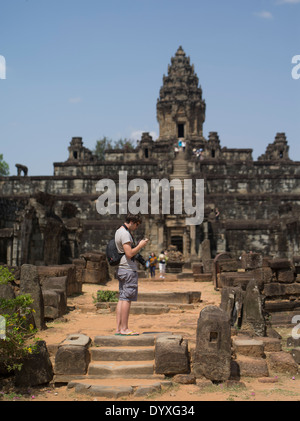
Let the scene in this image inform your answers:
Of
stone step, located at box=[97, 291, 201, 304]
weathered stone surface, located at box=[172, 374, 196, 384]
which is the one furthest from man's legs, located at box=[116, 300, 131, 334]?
stone step, located at box=[97, 291, 201, 304]

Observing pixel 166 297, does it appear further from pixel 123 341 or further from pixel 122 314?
pixel 123 341

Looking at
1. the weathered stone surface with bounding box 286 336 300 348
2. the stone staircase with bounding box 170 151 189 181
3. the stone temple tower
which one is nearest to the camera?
the weathered stone surface with bounding box 286 336 300 348

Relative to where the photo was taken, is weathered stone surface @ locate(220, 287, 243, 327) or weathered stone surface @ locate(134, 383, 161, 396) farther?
weathered stone surface @ locate(220, 287, 243, 327)

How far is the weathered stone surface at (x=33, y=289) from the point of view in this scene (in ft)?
25.2

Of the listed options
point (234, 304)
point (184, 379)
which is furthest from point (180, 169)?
point (184, 379)

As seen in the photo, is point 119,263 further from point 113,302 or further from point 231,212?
point 231,212

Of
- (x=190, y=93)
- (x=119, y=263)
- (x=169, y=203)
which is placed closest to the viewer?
(x=119, y=263)

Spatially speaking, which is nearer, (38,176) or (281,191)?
(281,191)

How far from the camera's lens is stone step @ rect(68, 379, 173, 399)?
5266 mm

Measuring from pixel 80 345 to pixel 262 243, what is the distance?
2132 centimetres

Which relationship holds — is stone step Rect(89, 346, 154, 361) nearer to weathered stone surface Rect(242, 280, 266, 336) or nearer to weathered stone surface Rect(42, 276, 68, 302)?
weathered stone surface Rect(242, 280, 266, 336)

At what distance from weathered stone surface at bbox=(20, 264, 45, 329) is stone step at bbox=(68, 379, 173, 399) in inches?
88.9
